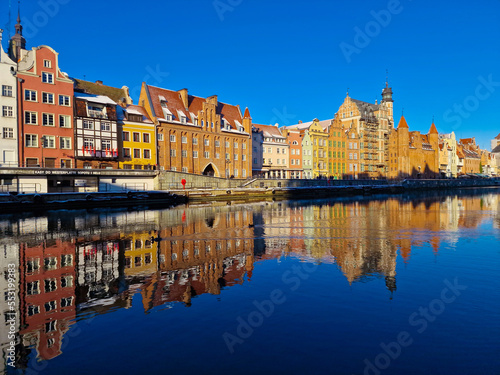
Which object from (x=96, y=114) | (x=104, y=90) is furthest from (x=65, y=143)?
(x=104, y=90)

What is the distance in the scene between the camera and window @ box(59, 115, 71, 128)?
5395cm

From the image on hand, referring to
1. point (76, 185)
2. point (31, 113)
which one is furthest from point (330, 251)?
point (31, 113)

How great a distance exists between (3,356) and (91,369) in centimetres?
221

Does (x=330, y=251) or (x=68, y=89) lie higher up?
(x=68, y=89)

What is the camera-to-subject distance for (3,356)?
8.02 metres

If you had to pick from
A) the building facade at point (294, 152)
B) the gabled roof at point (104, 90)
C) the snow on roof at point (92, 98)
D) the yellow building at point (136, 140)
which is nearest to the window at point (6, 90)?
the snow on roof at point (92, 98)

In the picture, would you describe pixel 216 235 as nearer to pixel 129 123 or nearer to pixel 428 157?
pixel 129 123

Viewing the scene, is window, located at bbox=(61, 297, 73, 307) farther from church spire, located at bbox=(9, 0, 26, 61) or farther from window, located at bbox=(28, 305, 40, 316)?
church spire, located at bbox=(9, 0, 26, 61)

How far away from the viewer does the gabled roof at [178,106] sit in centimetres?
6850

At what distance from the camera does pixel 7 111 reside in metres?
49.3

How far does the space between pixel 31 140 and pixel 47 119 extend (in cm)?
391

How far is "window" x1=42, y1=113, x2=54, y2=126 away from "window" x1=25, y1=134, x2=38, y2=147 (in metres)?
2.45

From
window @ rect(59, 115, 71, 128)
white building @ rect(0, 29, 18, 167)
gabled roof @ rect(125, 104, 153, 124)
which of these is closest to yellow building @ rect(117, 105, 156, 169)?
gabled roof @ rect(125, 104, 153, 124)

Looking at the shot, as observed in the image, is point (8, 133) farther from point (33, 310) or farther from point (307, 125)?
point (307, 125)
